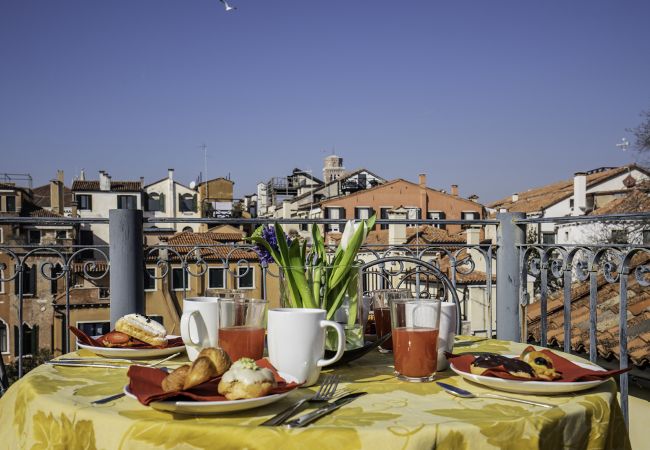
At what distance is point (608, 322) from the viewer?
4746 millimetres

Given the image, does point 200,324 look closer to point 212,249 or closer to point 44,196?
point 212,249

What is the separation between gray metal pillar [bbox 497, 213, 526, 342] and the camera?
10.6 feet

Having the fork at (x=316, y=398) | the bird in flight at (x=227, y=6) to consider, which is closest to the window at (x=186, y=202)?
the bird in flight at (x=227, y=6)

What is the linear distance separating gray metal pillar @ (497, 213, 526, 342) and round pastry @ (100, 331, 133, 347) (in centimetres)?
229

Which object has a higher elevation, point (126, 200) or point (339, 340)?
point (126, 200)

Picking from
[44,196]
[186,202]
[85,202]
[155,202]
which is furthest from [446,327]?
[44,196]

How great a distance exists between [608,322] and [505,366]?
4.21 meters

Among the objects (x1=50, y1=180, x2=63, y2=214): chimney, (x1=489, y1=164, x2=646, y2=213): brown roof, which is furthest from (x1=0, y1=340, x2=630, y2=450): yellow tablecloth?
(x1=50, y1=180, x2=63, y2=214): chimney

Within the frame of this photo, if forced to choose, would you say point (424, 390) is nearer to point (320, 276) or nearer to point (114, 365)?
point (320, 276)

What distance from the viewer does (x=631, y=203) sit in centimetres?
2075

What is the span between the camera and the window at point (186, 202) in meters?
43.2

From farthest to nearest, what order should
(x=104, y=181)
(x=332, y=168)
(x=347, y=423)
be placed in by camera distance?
(x=332, y=168), (x=104, y=181), (x=347, y=423)

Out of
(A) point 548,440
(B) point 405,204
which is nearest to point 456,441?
(A) point 548,440

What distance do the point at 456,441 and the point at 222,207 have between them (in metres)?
44.2
